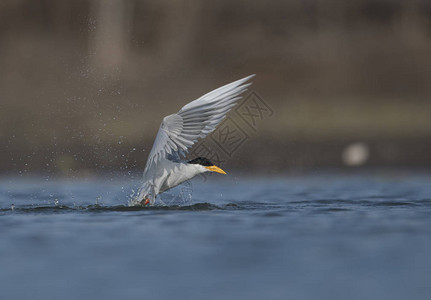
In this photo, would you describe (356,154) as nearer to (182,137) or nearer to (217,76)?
(217,76)

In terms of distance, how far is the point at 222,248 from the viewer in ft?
21.4

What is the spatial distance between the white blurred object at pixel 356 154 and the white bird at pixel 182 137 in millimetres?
5911

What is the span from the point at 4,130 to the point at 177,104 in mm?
3305

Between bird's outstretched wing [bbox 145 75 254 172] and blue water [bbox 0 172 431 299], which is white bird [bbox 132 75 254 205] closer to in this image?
bird's outstretched wing [bbox 145 75 254 172]

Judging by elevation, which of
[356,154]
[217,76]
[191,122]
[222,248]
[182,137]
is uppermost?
[217,76]

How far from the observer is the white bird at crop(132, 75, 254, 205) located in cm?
889

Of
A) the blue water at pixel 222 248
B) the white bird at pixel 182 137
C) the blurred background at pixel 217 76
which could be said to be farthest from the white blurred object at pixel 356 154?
the white bird at pixel 182 137

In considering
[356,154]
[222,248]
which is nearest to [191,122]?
[222,248]

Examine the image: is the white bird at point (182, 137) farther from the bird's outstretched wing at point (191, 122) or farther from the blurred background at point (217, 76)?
the blurred background at point (217, 76)

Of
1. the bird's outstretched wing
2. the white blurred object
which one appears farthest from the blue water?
the white blurred object

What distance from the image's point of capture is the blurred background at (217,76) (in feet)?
49.4

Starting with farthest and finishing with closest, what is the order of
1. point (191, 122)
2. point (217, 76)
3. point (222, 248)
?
point (217, 76)
point (191, 122)
point (222, 248)

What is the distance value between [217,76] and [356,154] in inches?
142

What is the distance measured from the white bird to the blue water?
1.18 ft
